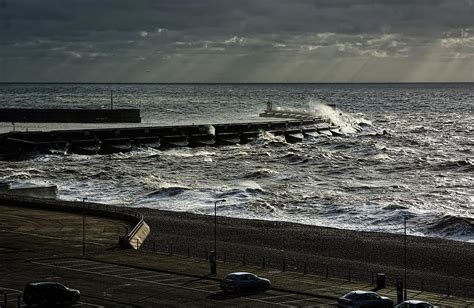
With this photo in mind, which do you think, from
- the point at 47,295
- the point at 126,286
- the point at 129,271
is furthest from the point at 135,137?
the point at 47,295

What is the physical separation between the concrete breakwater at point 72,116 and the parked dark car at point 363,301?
13699cm

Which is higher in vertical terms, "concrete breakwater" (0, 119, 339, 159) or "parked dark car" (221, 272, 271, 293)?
"concrete breakwater" (0, 119, 339, 159)

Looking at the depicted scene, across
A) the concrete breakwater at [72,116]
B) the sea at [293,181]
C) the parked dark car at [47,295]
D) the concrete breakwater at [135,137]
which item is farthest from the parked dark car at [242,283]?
the concrete breakwater at [72,116]

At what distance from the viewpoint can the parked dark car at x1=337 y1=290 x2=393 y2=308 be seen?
37.0 m

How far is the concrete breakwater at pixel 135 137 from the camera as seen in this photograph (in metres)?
123

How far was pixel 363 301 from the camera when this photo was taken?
36938 millimetres

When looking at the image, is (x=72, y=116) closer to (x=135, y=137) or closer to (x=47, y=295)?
(x=135, y=137)

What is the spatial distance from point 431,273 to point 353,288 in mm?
10765

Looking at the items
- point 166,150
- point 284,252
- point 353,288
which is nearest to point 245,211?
point 284,252

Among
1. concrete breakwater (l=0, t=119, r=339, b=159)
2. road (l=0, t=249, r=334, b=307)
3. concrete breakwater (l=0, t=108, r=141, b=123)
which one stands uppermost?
concrete breakwater (l=0, t=108, r=141, b=123)

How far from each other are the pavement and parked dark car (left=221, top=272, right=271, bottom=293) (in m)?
0.51

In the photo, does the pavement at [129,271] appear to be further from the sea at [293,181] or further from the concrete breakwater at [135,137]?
the concrete breakwater at [135,137]

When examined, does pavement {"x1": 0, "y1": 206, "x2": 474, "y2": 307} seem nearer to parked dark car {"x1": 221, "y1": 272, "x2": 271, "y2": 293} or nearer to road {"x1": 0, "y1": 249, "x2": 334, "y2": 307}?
road {"x1": 0, "y1": 249, "x2": 334, "y2": 307}

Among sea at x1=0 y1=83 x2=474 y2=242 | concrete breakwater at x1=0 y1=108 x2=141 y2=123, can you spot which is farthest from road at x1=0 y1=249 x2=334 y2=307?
concrete breakwater at x1=0 y1=108 x2=141 y2=123
